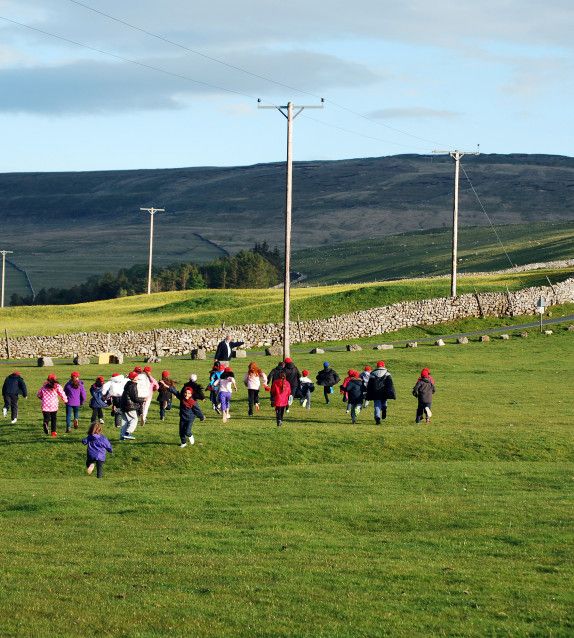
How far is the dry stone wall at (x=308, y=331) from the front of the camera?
237ft

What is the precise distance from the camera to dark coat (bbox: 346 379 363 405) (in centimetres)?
3984

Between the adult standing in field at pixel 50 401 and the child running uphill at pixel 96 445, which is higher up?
the adult standing in field at pixel 50 401

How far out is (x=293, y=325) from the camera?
74.4 m

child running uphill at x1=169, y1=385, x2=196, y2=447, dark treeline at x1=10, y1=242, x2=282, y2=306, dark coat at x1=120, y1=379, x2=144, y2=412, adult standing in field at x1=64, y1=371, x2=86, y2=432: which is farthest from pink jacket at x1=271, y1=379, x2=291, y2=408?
dark treeline at x1=10, y1=242, x2=282, y2=306

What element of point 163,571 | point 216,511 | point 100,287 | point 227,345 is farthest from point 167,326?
point 100,287

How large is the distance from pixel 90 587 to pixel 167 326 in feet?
213

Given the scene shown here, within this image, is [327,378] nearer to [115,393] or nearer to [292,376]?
[292,376]

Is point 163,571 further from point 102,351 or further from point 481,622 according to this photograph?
point 102,351

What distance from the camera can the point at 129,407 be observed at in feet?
113

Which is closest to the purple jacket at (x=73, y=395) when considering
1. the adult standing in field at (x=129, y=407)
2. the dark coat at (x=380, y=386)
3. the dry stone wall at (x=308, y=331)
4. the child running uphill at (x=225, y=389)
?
the adult standing in field at (x=129, y=407)

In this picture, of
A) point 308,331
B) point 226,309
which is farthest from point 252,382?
point 226,309

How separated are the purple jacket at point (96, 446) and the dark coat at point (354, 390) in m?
12.5

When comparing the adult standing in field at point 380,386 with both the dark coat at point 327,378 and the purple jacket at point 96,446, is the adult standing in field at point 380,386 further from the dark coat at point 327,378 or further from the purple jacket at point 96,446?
the purple jacket at point 96,446

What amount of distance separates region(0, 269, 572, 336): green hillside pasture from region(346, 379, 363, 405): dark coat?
4097cm
